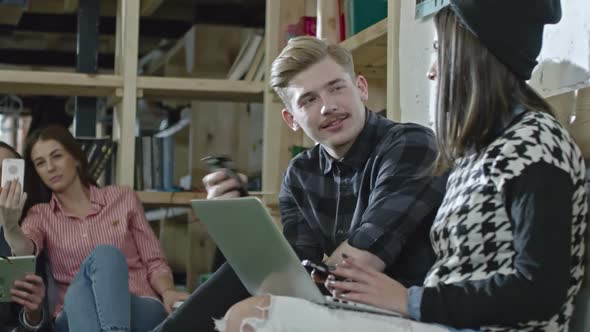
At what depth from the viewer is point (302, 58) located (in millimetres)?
2027

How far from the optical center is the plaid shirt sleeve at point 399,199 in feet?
5.80

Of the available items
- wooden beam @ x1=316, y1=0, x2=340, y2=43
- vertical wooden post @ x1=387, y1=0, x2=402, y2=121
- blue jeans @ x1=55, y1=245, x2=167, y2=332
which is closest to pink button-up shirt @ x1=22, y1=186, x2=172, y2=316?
blue jeans @ x1=55, y1=245, x2=167, y2=332

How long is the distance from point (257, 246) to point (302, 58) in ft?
1.88

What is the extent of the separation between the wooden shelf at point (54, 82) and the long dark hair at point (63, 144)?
10.8 inches

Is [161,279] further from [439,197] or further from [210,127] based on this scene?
[439,197]

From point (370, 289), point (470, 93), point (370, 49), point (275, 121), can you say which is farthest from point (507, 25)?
point (275, 121)

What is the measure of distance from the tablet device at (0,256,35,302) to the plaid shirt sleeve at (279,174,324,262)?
0.92 metres

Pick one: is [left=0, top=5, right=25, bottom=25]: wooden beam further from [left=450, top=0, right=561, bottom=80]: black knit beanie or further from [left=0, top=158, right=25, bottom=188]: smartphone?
[left=450, top=0, right=561, bottom=80]: black knit beanie

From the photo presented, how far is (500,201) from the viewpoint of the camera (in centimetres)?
136

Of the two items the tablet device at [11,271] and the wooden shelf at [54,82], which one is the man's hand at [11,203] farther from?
the wooden shelf at [54,82]

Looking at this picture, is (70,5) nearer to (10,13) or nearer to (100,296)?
(10,13)

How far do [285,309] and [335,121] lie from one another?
74cm

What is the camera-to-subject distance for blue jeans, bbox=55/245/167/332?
8.41 feet

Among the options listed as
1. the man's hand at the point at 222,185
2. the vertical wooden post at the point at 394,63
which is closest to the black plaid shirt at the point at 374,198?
the man's hand at the point at 222,185
